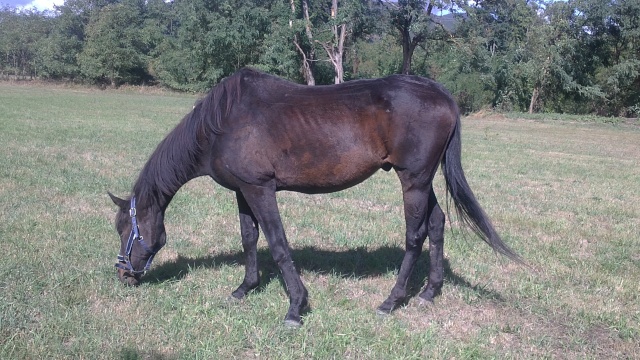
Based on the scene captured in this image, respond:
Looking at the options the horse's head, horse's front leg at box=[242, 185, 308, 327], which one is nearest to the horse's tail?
horse's front leg at box=[242, 185, 308, 327]

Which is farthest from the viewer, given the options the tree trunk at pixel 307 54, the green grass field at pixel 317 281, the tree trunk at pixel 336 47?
the tree trunk at pixel 307 54

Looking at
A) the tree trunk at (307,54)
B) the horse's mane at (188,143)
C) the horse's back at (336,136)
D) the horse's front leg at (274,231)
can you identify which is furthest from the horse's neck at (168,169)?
the tree trunk at (307,54)

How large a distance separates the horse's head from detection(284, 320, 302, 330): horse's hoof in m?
1.40

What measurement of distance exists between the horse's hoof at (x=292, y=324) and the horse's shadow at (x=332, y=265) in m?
0.86

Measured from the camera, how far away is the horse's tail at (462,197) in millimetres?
4680

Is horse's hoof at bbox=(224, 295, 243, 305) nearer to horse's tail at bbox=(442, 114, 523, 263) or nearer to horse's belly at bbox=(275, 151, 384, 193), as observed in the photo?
horse's belly at bbox=(275, 151, 384, 193)

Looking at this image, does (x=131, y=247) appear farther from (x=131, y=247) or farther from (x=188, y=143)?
(x=188, y=143)

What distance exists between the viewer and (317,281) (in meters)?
5.24

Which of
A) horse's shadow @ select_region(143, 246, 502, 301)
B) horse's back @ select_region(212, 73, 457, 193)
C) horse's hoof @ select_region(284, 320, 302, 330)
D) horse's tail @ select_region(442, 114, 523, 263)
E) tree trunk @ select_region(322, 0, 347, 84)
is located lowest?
horse's shadow @ select_region(143, 246, 502, 301)

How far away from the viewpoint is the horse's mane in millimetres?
4523

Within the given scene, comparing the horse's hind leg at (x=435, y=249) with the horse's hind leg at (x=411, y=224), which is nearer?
the horse's hind leg at (x=411, y=224)

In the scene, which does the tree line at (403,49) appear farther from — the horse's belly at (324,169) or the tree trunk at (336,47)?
the horse's belly at (324,169)

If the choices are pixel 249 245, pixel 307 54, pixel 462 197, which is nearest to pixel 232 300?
pixel 249 245

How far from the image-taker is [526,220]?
8.00 metres
